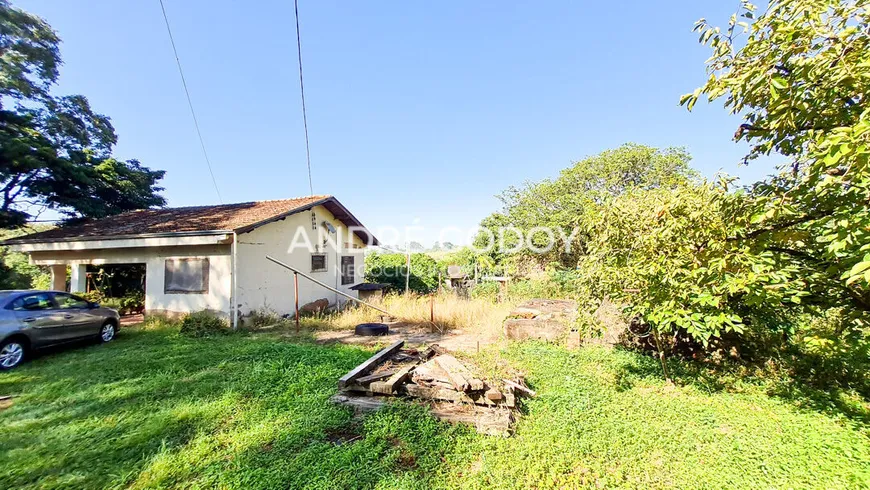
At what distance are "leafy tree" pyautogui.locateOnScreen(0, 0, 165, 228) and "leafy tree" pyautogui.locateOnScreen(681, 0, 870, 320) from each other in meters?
22.6

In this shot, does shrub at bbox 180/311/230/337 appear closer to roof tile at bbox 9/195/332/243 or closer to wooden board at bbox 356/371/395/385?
roof tile at bbox 9/195/332/243

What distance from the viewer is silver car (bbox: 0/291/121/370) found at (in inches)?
227

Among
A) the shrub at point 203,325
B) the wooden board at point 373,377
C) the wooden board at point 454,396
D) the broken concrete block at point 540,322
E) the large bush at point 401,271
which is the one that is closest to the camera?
the wooden board at point 454,396

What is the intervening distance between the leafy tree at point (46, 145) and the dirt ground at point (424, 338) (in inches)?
635

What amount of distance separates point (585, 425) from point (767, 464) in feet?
5.12

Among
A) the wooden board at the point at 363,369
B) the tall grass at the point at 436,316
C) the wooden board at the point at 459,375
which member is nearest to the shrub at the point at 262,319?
the tall grass at the point at 436,316

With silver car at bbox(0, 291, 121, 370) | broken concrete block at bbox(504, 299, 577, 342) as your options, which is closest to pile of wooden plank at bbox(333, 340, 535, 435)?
broken concrete block at bbox(504, 299, 577, 342)

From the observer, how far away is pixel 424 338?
8.29 meters

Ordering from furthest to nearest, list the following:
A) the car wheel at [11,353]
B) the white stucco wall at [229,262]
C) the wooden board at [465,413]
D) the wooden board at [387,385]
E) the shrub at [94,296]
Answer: the shrub at [94,296] < the white stucco wall at [229,262] < the car wheel at [11,353] < the wooden board at [387,385] < the wooden board at [465,413]

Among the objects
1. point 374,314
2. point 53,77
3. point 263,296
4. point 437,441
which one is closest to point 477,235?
point 374,314

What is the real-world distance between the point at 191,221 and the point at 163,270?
5.96ft

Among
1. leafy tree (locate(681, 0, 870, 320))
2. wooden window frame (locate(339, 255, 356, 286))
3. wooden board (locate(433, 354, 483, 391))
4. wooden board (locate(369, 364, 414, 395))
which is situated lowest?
wooden board (locate(369, 364, 414, 395))

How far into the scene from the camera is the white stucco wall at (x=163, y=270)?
9.29 metres

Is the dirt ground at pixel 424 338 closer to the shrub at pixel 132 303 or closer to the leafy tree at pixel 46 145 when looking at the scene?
the shrub at pixel 132 303
